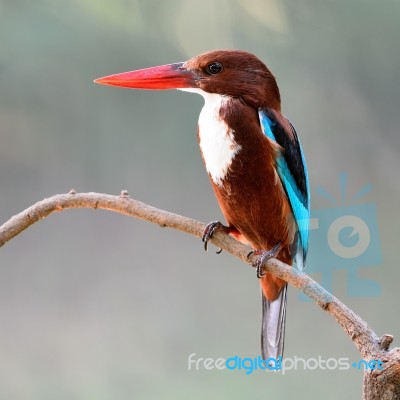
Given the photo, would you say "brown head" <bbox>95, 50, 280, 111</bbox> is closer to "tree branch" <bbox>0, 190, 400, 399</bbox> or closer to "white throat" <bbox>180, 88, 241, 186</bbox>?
"white throat" <bbox>180, 88, 241, 186</bbox>

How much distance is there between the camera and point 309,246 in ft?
5.03

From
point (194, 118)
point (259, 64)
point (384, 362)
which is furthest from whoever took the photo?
point (194, 118)

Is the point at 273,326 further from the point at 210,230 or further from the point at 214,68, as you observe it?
the point at 214,68

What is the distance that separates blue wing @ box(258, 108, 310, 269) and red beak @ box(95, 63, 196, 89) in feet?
0.51

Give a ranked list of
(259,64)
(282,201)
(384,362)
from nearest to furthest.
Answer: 1. (384,362)
2. (259,64)
3. (282,201)

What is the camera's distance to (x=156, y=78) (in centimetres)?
131

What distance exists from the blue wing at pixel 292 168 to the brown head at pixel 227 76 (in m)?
0.04

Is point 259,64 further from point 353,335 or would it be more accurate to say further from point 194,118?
point 194,118

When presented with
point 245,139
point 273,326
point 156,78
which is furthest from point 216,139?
point 273,326

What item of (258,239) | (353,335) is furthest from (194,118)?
(353,335)

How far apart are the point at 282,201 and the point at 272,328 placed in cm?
29

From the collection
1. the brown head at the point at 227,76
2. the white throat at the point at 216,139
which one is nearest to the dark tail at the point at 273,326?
the white throat at the point at 216,139

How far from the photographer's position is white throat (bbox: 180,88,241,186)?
4.42 ft

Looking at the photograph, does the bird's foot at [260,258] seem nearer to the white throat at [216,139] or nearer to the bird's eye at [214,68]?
the white throat at [216,139]
